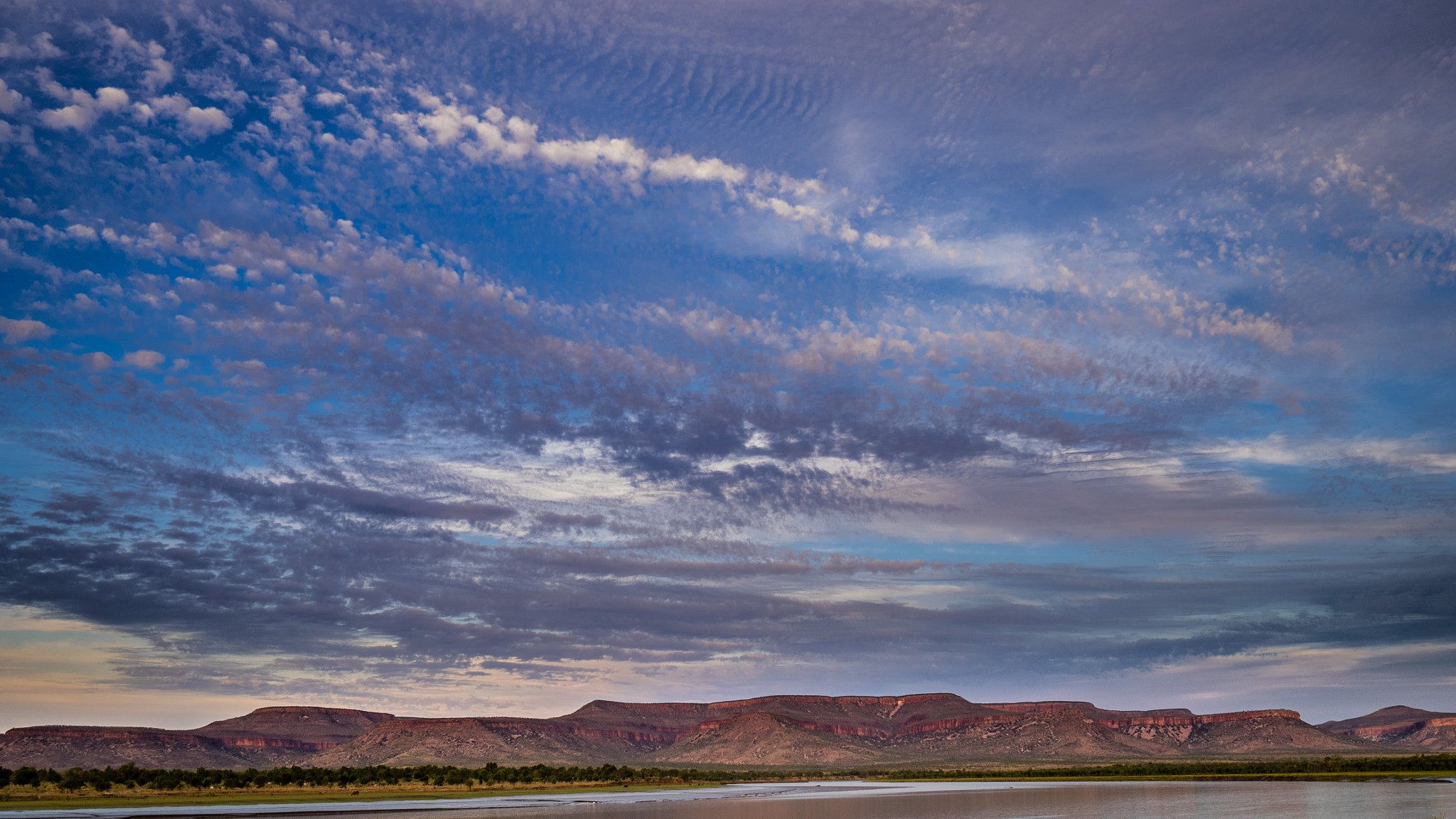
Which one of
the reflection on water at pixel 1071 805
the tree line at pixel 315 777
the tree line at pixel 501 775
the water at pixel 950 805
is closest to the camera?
the reflection on water at pixel 1071 805

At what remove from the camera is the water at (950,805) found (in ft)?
200

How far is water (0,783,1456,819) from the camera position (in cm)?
6081

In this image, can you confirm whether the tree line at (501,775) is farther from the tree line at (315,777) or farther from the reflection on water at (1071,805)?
the reflection on water at (1071,805)

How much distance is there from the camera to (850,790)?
10906cm

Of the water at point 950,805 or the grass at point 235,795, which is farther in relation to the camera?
the grass at point 235,795

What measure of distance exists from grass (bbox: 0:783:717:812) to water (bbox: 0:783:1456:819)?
524 centimetres

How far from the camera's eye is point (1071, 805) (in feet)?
229

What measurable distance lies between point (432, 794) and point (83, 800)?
3055cm

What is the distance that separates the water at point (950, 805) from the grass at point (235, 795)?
524 centimetres

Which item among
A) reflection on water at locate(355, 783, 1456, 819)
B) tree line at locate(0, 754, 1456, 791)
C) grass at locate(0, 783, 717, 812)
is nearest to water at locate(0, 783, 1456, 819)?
reflection on water at locate(355, 783, 1456, 819)

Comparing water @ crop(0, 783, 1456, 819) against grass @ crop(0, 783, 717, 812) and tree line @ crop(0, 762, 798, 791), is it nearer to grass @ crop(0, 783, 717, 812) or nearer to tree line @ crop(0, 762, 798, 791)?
grass @ crop(0, 783, 717, 812)

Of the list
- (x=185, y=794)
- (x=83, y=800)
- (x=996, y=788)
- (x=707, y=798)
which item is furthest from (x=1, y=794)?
(x=996, y=788)

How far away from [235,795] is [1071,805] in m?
73.5

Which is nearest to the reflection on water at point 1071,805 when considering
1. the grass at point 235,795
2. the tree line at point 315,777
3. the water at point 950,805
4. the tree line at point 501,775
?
the water at point 950,805
